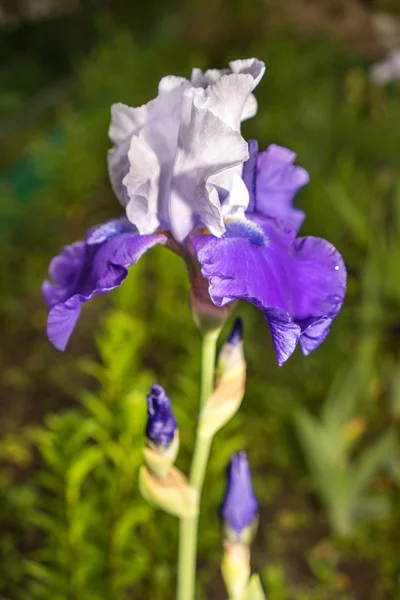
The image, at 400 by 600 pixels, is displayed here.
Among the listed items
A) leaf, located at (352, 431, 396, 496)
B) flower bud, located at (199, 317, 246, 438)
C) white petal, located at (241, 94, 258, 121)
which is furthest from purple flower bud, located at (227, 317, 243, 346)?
leaf, located at (352, 431, 396, 496)

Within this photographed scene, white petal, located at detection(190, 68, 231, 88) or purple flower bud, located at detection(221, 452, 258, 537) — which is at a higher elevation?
white petal, located at detection(190, 68, 231, 88)

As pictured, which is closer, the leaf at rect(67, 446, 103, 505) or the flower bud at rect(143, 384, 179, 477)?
the flower bud at rect(143, 384, 179, 477)

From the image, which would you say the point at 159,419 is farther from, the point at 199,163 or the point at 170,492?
the point at 199,163

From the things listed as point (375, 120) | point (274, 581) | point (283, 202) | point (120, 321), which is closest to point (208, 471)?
point (274, 581)

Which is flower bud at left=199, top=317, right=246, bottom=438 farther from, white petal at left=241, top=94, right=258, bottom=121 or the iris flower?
white petal at left=241, top=94, right=258, bottom=121

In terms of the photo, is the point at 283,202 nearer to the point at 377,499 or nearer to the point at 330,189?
the point at 377,499

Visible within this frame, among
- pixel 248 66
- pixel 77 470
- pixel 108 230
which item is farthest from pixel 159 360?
pixel 248 66
